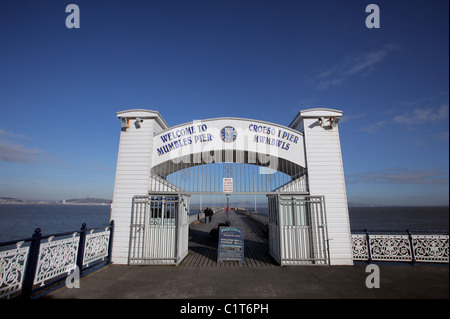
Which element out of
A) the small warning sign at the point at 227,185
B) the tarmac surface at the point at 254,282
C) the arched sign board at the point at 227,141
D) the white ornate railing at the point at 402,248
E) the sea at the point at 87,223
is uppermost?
the arched sign board at the point at 227,141

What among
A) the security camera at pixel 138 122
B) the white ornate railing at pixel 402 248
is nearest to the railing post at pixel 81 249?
the security camera at pixel 138 122

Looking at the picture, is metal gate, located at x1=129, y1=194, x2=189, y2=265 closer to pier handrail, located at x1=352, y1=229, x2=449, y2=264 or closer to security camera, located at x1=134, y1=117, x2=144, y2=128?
security camera, located at x1=134, y1=117, x2=144, y2=128

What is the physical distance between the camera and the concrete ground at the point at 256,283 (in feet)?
16.6

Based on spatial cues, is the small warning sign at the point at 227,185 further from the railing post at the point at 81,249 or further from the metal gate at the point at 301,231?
the railing post at the point at 81,249

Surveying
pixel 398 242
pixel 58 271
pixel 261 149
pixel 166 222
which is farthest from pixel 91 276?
pixel 398 242

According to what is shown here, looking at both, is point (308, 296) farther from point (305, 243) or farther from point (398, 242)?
point (398, 242)

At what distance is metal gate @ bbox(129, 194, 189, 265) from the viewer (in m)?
7.58

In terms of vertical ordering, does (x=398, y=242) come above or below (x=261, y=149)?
below

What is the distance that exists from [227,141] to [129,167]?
13.4 ft

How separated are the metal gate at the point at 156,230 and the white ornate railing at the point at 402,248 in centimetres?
673

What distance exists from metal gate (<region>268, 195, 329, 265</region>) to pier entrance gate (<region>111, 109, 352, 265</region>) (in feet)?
0.11

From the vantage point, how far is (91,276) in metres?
6.32

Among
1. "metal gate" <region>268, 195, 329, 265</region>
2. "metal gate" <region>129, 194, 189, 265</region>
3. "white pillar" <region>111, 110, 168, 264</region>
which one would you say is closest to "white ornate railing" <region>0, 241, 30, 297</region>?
"white pillar" <region>111, 110, 168, 264</region>
